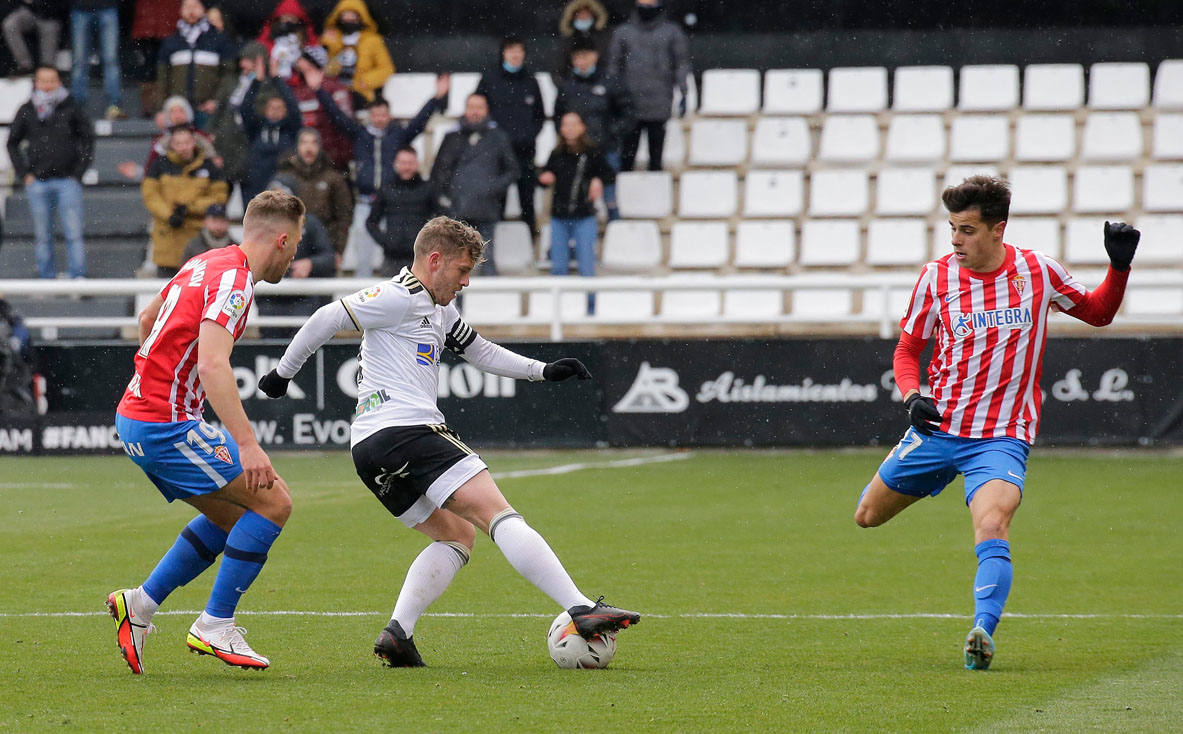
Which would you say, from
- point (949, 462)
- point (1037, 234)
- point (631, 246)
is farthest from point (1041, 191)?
point (949, 462)

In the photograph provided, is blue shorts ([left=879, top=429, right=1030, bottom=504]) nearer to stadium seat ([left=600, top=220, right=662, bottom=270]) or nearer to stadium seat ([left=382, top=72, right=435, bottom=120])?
stadium seat ([left=600, top=220, right=662, bottom=270])

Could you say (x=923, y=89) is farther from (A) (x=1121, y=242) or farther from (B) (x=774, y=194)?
(A) (x=1121, y=242)

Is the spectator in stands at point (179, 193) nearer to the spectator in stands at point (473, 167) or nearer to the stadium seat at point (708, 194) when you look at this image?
the spectator in stands at point (473, 167)

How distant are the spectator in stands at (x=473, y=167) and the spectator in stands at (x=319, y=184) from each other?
96 cm

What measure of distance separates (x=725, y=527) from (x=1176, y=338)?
5.90 metres

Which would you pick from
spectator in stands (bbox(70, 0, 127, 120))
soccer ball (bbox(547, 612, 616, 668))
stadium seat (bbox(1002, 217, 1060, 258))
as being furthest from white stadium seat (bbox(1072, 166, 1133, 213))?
soccer ball (bbox(547, 612, 616, 668))

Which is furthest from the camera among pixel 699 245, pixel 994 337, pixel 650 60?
pixel 699 245

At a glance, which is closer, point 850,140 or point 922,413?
point 922,413

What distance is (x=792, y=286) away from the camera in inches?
579

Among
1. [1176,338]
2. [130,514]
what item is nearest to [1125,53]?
[1176,338]

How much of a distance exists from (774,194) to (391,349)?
12811 mm

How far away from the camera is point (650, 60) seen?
17250 millimetres

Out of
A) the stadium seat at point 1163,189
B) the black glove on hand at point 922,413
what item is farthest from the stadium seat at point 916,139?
the black glove on hand at point 922,413

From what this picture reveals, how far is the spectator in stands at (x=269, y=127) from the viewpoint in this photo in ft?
56.0
